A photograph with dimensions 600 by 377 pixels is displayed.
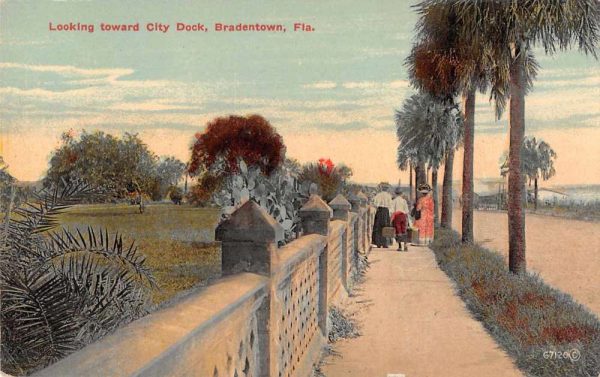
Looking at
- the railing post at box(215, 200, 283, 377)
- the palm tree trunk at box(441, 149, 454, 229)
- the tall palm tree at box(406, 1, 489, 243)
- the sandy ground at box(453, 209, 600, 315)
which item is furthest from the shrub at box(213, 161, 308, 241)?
the palm tree trunk at box(441, 149, 454, 229)

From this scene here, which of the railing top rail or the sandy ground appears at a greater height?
the railing top rail

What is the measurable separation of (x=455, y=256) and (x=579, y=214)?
34.0m

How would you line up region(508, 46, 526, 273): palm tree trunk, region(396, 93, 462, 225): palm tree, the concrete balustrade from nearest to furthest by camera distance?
the concrete balustrade → region(508, 46, 526, 273): palm tree trunk → region(396, 93, 462, 225): palm tree

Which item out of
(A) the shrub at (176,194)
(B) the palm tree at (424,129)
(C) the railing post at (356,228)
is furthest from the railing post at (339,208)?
(A) the shrub at (176,194)

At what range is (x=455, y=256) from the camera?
15062 millimetres

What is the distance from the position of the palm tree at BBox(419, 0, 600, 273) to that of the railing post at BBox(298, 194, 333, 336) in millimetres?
5306

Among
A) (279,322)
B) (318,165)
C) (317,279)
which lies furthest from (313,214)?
(318,165)

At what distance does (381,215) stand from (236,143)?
35.6ft

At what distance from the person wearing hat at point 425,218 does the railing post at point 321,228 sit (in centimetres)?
1200

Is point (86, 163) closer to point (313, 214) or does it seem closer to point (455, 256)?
point (455, 256)

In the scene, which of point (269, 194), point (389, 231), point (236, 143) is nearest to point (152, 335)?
point (269, 194)

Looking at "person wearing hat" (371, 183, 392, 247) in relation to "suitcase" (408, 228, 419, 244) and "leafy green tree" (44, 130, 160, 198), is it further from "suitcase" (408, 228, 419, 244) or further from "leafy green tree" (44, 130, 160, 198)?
"leafy green tree" (44, 130, 160, 198)

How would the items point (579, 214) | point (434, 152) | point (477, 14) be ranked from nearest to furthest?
point (477, 14), point (434, 152), point (579, 214)

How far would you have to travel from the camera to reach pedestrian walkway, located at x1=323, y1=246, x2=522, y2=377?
6441mm
